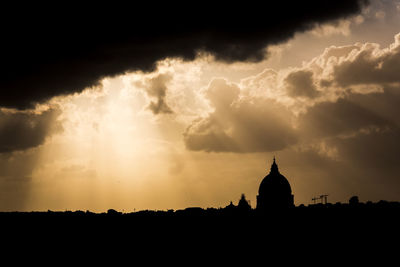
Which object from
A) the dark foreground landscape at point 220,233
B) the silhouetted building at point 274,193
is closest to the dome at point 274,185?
the silhouetted building at point 274,193

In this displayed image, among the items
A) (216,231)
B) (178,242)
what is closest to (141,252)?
(178,242)

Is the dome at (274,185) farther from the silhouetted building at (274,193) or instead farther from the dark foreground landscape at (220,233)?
the dark foreground landscape at (220,233)

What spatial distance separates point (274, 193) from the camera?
11600 centimetres

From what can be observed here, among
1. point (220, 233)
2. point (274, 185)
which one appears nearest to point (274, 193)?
point (274, 185)

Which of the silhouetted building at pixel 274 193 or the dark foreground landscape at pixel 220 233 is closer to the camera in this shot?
the dark foreground landscape at pixel 220 233

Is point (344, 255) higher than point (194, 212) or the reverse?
the reverse

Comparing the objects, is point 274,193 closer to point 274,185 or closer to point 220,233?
point 274,185

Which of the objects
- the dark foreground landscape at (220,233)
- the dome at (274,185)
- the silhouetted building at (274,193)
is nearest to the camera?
the dark foreground landscape at (220,233)

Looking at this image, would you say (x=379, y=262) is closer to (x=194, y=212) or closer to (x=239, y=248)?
(x=239, y=248)

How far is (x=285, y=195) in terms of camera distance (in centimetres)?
11625

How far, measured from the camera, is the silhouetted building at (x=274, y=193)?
114 meters

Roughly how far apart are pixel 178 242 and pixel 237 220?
13.1 m

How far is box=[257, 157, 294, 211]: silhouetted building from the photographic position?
114 metres

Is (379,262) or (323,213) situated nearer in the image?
(379,262)
